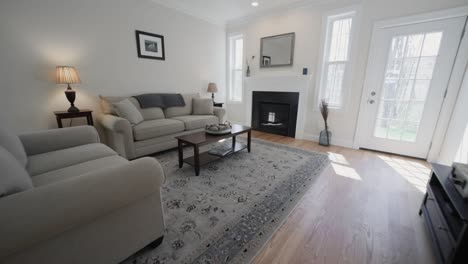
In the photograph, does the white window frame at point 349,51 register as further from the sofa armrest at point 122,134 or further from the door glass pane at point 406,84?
the sofa armrest at point 122,134

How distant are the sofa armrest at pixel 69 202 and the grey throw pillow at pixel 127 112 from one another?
197cm

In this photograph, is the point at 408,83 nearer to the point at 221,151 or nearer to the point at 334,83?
the point at 334,83

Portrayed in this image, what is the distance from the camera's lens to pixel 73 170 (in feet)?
4.32

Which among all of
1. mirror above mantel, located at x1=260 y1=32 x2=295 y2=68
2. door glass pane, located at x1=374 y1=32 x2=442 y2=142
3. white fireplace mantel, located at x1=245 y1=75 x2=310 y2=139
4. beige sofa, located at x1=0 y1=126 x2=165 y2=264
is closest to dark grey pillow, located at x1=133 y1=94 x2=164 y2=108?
beige sofa, located at x1=0 y1=126 x2=165 y2=264

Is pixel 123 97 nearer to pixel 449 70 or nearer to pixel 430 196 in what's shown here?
pixel 430 196

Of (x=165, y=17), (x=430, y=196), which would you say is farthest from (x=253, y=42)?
(x=430, y=196)

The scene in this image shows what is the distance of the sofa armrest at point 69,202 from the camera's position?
669mm

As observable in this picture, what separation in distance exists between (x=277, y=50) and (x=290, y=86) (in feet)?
2.81

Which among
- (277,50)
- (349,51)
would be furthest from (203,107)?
(349,51)

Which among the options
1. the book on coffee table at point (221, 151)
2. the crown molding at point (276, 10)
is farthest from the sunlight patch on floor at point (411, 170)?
the crown molding at point (276, 10)

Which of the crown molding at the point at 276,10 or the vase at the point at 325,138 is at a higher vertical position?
the crown molding at the point at 276,10

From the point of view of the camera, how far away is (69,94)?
8.24 ft

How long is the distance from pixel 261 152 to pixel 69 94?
2888 millimetres

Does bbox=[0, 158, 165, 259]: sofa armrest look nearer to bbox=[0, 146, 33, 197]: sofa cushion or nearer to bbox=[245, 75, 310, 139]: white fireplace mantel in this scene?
bbox=[0, 146, 33, 197]: sofa cushion
